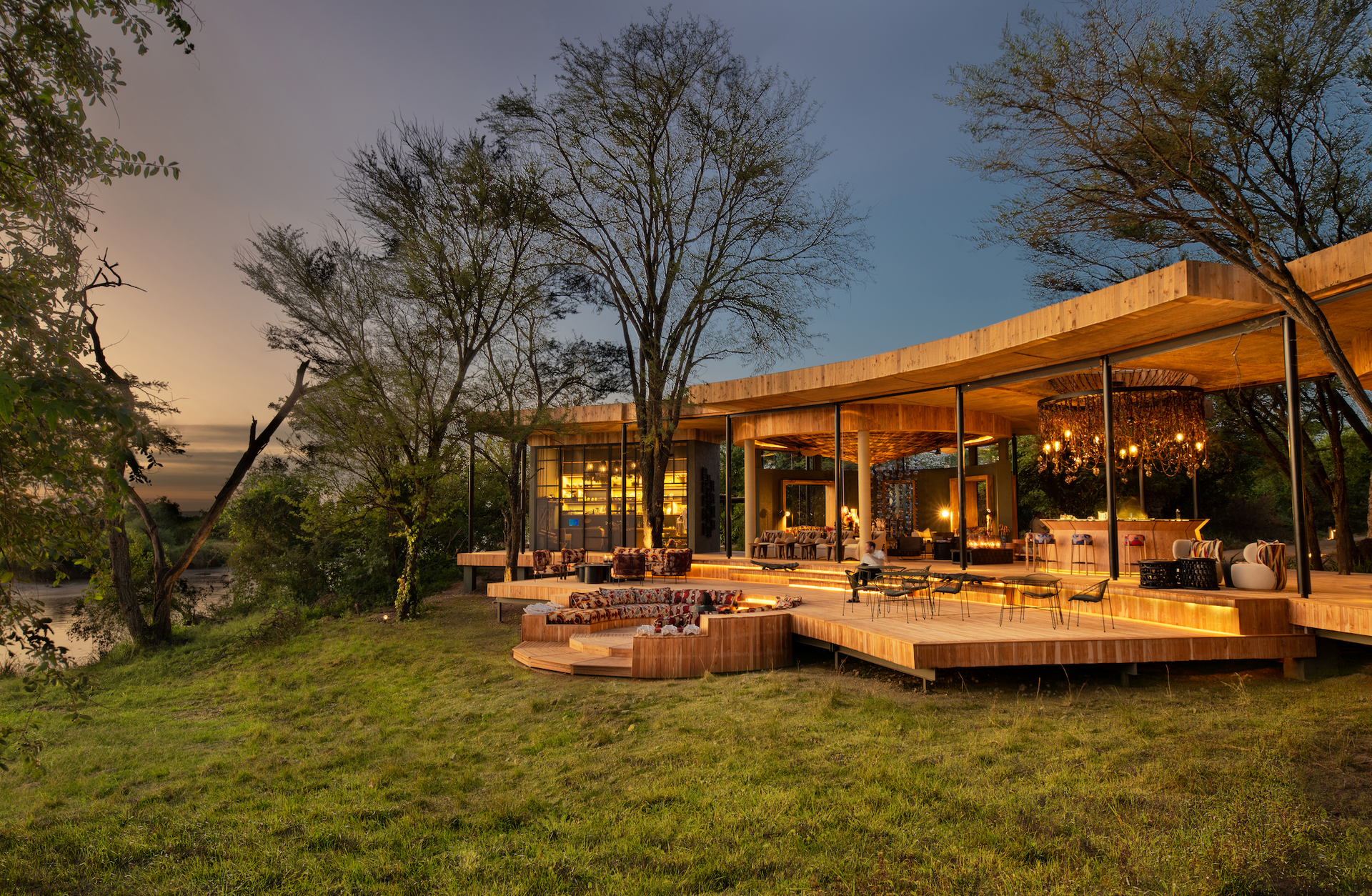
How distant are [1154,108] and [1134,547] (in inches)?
259

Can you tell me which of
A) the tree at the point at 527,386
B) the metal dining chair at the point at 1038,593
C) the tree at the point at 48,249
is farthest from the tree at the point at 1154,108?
the tree at the point at 527,386

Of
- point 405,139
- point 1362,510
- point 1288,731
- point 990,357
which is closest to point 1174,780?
point 1288,731

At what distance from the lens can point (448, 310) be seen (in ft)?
50.9

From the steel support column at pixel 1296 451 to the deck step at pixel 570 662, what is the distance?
7064mm

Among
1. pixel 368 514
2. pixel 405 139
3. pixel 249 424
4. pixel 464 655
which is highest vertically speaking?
pixel 405 139

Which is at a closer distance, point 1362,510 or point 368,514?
point 368,514

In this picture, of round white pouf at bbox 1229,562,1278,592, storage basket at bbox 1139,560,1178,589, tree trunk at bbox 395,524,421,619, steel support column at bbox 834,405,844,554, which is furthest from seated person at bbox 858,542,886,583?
tree trunk at bbox 395,524,421,619

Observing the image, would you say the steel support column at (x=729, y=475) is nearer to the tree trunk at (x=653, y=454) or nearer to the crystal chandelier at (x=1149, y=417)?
the tree trunk at (x=653, y=454)

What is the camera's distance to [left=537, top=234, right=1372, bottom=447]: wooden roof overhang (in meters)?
7.34

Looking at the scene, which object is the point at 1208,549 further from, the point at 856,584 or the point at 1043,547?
the point at 856,584

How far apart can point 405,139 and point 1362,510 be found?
94.2ft

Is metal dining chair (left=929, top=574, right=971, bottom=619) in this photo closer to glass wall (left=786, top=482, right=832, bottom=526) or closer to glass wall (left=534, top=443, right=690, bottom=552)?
glass wall (left=534, top=443, right=690, bottom=552)

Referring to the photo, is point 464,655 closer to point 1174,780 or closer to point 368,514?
point 368,514

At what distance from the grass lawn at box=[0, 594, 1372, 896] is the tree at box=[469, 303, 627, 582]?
8.47 metres
